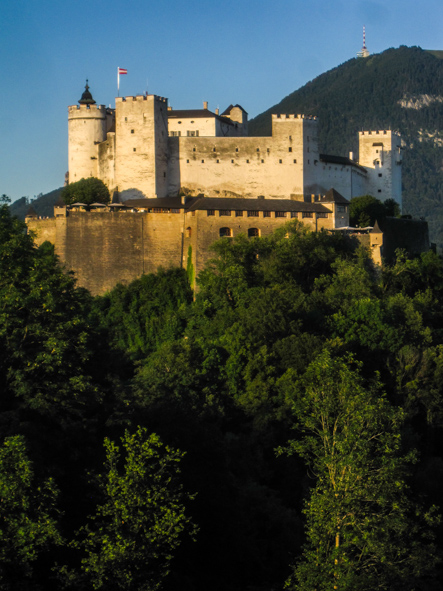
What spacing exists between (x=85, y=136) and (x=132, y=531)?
39388 mm

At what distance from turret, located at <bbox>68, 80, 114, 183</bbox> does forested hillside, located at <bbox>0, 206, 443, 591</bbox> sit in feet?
61.3

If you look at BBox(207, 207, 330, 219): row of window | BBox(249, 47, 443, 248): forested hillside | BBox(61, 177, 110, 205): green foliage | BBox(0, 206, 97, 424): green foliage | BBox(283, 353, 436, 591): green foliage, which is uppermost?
BBox(249, 47, 443, 248): forested hillside

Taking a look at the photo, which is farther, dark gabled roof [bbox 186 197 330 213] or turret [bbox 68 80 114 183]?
turret [bbox 68 80 114 183]

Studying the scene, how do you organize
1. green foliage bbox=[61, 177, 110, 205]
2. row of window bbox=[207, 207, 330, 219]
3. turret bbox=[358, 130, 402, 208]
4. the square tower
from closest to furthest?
row of window bbox=[207, 207, 330, 219]
green foliage bbox=[61, 177, 110, 205]
the square tower
turret bbox=[358, 130, 402, 208]

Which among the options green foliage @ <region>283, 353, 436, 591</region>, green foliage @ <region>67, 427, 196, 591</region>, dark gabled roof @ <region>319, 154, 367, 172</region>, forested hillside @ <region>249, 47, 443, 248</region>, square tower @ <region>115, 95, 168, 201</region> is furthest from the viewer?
forested hillside @ <region>249, 47, 443, 248</region>

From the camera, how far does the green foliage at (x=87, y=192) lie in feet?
175

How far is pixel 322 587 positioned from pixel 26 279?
10508mm

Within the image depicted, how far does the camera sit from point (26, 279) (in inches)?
1014

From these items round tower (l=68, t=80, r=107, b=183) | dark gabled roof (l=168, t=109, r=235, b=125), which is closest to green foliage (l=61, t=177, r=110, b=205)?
round tower (l=68, t=80, r=107, b=183)

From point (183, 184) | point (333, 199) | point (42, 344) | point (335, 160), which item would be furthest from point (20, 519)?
point (335, 160)

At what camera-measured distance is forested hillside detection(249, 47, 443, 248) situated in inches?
6673

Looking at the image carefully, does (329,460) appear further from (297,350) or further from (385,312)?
(385,312)

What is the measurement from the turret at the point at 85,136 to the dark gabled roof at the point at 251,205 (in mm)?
8526

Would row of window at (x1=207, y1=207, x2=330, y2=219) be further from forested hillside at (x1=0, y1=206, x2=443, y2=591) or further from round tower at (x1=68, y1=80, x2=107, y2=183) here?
round tower at (x1=68, y1=80, x2=107, y2=183)
